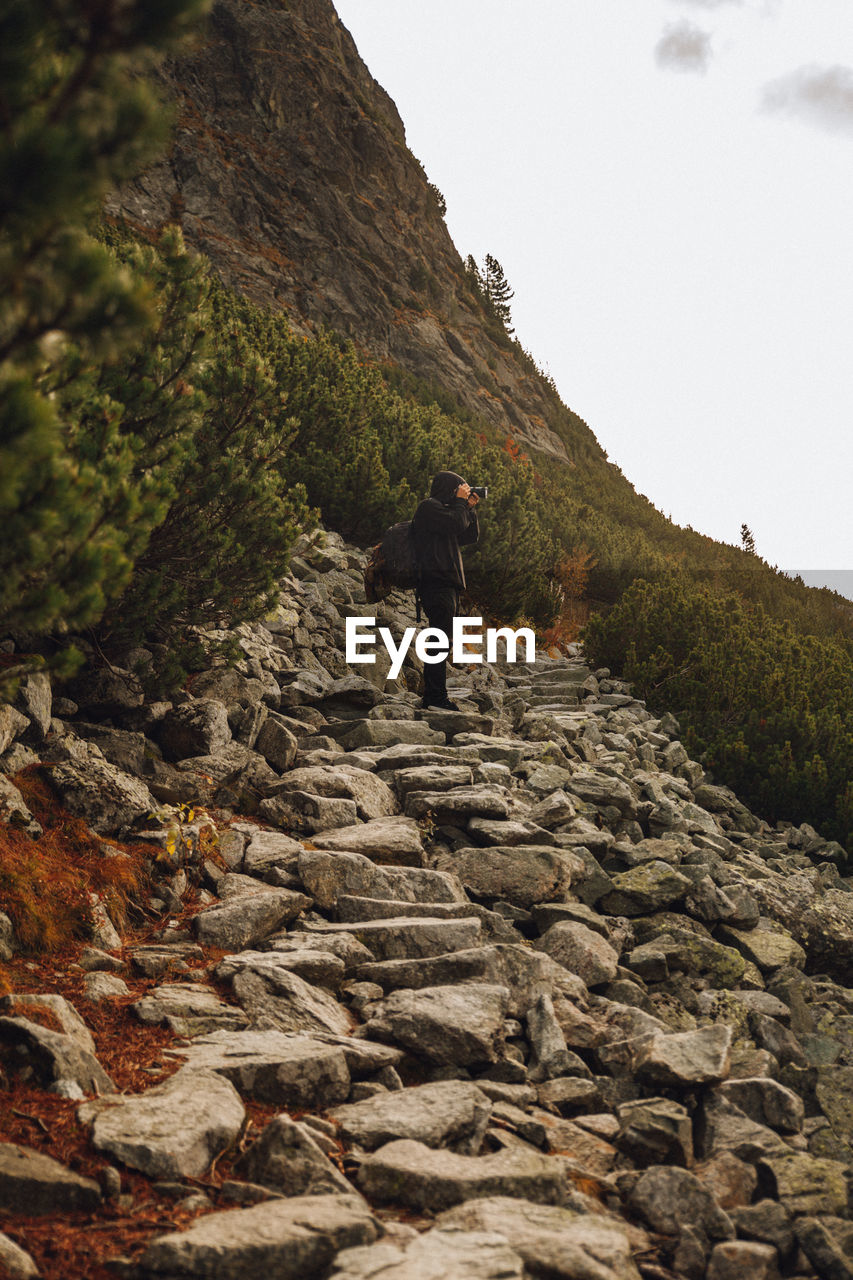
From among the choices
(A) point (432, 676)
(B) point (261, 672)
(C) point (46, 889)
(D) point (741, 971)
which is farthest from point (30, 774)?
(A) point (432, 676)

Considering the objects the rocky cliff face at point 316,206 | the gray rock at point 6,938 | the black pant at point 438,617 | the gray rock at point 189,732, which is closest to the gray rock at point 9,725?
the gray rock at point 6,938

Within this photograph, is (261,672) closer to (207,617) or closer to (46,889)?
(207,617)

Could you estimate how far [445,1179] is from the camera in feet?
7.68

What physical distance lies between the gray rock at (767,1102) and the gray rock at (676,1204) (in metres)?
0.64

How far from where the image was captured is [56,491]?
200 centimetres

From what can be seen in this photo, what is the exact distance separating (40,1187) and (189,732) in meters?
3.68

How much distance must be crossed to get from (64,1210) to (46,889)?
1634mm

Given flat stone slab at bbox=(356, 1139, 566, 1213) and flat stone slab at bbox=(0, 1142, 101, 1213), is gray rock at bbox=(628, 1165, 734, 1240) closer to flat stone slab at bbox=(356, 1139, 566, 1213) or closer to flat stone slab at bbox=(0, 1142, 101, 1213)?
flat stone slab at bbox=(356, 1139, 566, 1213)

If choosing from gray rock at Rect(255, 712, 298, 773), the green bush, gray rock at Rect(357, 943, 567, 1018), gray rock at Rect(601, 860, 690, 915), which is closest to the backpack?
gray rock at Rect(255, 712, 298, 773)

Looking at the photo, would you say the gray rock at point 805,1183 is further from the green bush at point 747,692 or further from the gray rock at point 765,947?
the green bush at point 747,692

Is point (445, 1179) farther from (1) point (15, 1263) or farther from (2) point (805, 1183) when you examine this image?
(2) point (805, 1183)

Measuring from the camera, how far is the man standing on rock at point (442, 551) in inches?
332

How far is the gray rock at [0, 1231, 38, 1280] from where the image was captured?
1774 millimetres

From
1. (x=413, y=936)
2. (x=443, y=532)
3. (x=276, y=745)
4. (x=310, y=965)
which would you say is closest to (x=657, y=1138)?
(x=413, y=936)
